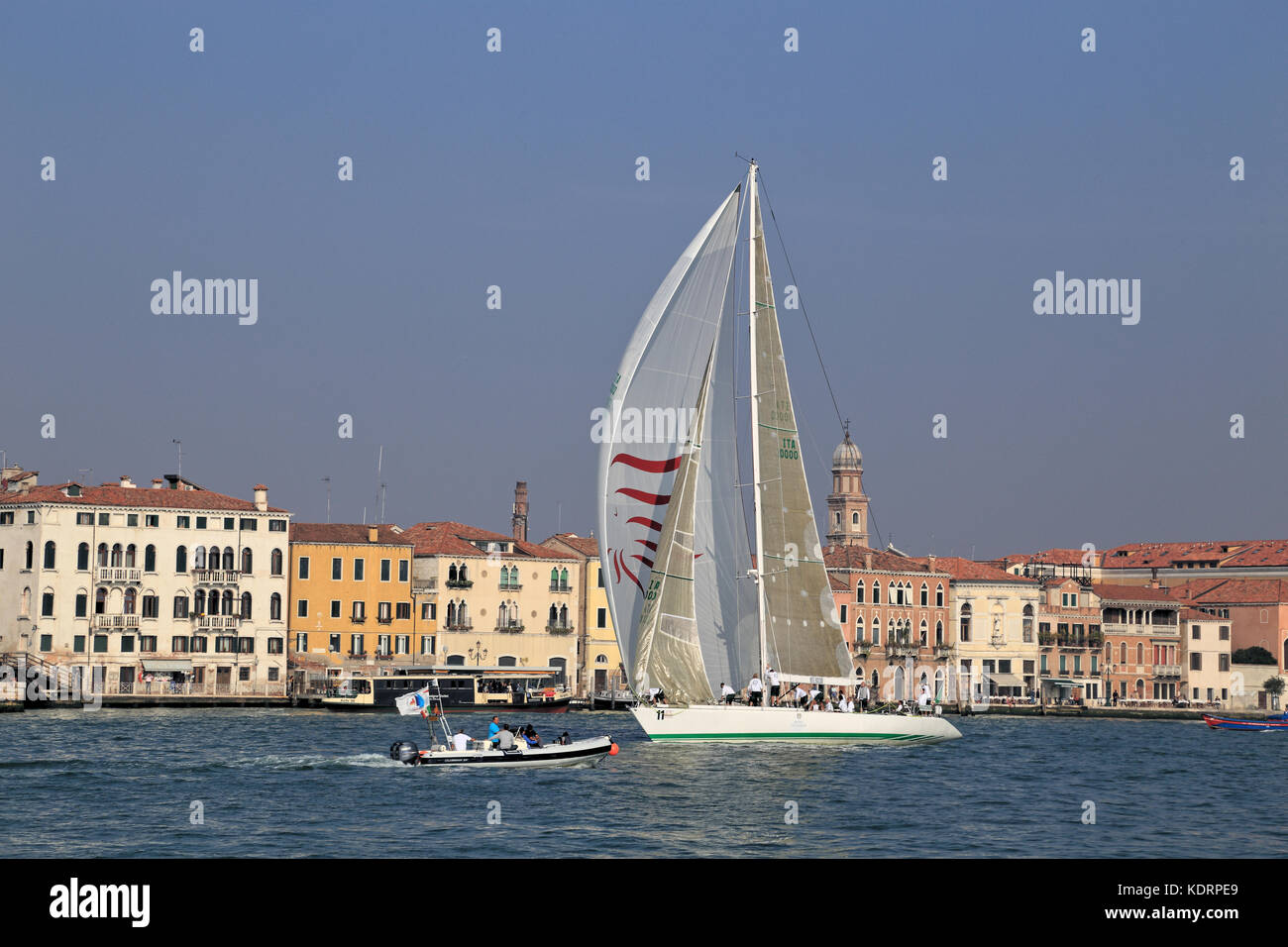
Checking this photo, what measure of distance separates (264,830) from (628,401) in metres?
16.8

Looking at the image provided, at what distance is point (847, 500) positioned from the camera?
132250 mm

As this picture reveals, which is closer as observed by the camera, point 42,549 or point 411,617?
point 42,549

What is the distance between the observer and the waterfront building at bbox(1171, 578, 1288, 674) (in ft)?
355

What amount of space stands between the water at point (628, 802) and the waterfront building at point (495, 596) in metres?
36.7

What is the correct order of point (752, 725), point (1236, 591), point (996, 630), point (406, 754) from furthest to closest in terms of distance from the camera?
point (1236, 591) < point (996, 630) < point (752, 725) < point (406, 754)

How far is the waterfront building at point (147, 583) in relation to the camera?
77312mm

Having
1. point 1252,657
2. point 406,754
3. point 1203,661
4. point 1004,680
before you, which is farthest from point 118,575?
point 1252,657

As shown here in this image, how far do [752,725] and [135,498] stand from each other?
157 ft

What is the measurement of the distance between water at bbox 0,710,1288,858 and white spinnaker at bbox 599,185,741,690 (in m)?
4.55

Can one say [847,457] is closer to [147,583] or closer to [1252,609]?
[1252,609]

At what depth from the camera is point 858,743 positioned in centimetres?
4344

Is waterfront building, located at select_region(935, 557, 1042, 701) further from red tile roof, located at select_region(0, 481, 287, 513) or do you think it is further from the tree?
red tile roof, located at select_region(0, 481, 287, 513)
